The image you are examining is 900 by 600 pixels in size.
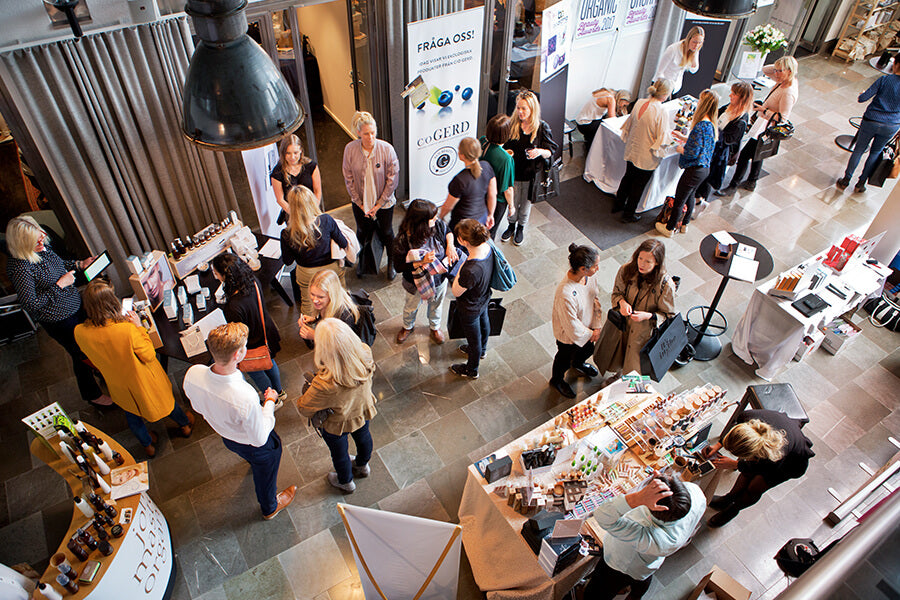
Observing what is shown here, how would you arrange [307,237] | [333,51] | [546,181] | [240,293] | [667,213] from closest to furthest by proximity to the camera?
1. [240,293]
2. [307,237]
3. [546,181]
4. [667,213]
5. [333,51]

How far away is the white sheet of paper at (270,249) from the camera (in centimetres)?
505

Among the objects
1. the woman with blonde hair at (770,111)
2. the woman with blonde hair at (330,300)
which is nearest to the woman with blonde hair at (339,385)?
the woman with blonde hair at (330,300)

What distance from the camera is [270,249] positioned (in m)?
5.07

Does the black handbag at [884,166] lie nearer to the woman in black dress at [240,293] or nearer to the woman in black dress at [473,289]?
the woman in black dress at [473,289]

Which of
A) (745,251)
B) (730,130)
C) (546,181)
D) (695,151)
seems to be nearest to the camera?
(745,251)

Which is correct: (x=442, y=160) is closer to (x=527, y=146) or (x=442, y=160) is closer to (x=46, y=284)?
(x=527, y=146)

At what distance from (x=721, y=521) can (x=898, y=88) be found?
17.5 feet

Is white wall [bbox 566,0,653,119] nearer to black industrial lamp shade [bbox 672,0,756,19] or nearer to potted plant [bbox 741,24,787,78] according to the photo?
potted plant [bbox 741,24,787,78]

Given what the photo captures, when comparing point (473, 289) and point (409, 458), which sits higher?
point (473, 289)

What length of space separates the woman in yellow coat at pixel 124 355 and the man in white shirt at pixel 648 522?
2.86m

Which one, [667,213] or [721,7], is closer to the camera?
[721,7]

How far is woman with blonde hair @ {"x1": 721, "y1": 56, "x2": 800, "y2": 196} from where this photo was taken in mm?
6086

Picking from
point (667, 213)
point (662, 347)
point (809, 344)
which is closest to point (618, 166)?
point (667, 213)

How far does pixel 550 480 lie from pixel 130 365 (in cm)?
265
